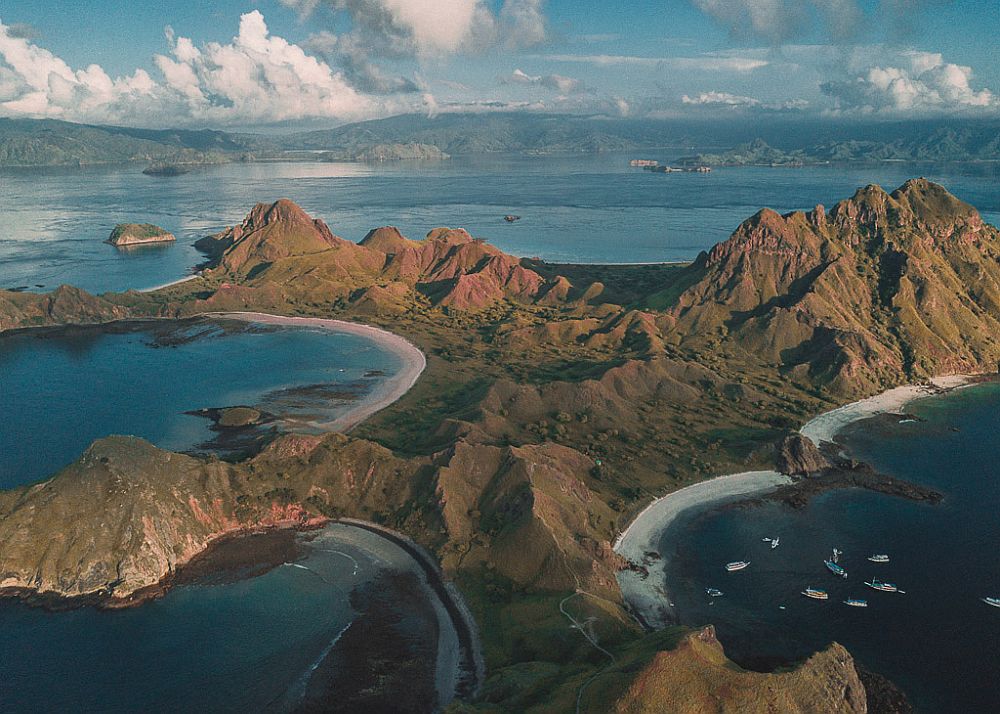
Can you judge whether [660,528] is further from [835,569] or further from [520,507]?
[835,569]

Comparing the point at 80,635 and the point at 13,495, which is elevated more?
the point at 13,495

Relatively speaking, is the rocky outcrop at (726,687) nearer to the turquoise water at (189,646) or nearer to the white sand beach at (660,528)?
the white sand beach at (660,528)

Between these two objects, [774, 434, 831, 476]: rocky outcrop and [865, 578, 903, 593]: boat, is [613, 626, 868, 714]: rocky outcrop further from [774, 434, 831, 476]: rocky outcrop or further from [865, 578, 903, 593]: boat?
[774, 434, 831, 476]: rocky outcrop

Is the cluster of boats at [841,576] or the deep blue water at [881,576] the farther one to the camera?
the cluster of boats at [841,576]

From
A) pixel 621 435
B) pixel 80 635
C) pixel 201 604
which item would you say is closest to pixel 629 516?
pixel 621 435

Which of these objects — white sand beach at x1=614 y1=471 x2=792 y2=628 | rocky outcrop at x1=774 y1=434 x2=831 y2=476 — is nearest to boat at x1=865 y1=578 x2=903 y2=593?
white sand beach at x1=614 y1=471 x2=792 y2=628

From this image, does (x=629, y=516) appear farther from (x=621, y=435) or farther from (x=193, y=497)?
(x=193, y=497)

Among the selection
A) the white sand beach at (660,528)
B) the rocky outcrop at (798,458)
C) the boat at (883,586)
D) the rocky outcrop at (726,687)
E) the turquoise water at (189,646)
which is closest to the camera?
the rocky outcrop at (726,687)

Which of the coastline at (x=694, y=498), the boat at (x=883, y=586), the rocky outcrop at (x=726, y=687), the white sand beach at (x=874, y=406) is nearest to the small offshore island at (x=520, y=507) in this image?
the rocky outcrop at (x=726, y=687)
